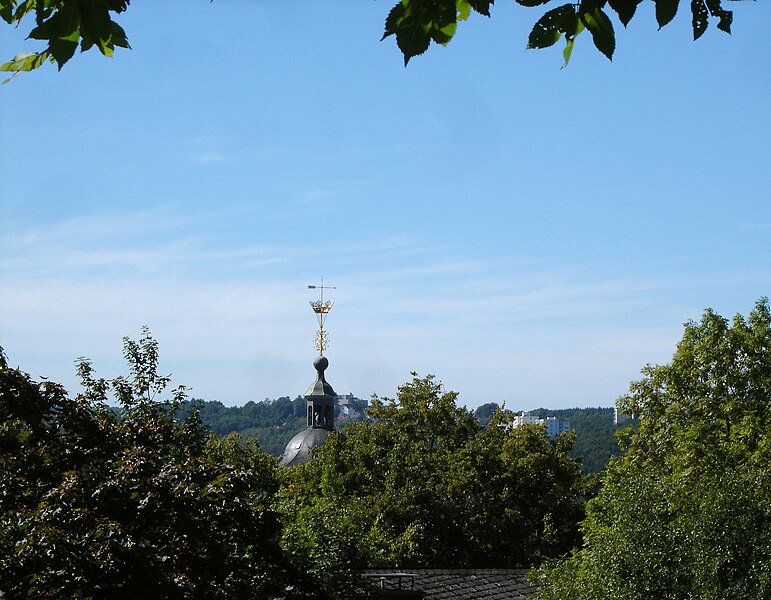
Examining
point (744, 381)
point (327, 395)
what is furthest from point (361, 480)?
point (327, 395)

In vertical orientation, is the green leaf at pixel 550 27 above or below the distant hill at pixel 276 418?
below

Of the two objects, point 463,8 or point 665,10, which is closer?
point 665,10

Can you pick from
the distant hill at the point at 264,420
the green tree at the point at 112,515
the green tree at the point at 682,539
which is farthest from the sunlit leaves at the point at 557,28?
the distant hill at the point at 264,420

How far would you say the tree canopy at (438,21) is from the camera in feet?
13.0

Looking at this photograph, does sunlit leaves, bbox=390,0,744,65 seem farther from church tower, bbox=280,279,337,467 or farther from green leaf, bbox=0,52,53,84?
church tower, bbox=280,279,337,467

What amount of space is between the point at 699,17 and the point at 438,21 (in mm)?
989

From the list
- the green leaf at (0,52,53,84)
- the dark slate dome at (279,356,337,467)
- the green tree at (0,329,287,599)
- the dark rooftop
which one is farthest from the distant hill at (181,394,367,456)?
the green leaf at (0,52,53,84)

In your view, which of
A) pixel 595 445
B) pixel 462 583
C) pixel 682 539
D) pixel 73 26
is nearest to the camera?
pixel 73 26

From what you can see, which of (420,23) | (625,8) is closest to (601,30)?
(625,8)

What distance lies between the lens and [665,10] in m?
3.96

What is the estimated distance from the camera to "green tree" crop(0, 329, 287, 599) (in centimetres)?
1058

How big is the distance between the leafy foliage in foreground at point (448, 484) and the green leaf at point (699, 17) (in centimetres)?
2936

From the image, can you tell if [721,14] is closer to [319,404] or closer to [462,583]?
[462,583]

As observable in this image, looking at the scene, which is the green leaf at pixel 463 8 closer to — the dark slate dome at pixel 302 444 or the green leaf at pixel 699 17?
the green leaf at pixel 699 17
